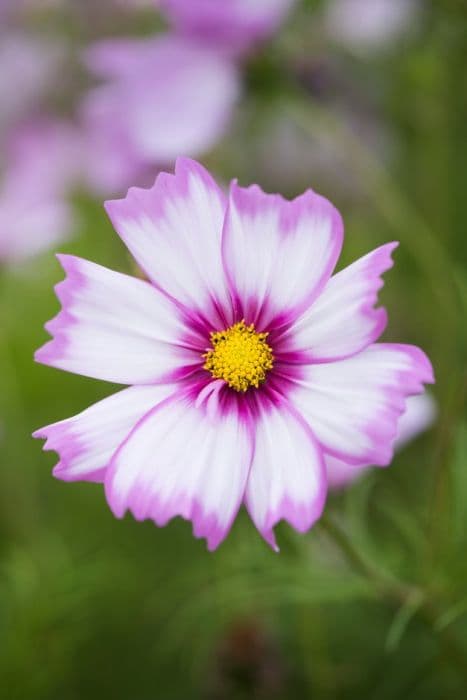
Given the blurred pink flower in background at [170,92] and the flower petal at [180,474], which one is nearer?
the flower petal at [180,474]

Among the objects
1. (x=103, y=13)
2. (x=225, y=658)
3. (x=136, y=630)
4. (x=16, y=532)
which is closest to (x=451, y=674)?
(x=225, y=658)

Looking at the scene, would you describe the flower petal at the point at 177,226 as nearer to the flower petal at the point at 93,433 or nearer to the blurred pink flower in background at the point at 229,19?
the flower petal at the point at 93,433

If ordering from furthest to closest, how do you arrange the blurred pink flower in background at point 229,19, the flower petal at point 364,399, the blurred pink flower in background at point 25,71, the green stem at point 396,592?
the blurred pink flower in background at point 25,71
the blurred pink flower in background at point 229,19
the green stem at point 396,592
the flower petal at point 364,399

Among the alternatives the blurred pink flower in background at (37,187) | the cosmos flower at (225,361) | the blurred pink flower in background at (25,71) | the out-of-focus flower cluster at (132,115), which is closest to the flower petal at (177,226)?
the cosmos flower at (225,361)

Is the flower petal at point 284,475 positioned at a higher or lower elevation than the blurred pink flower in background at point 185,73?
lower

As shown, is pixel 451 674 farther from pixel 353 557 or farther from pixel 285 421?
pixel 285 421

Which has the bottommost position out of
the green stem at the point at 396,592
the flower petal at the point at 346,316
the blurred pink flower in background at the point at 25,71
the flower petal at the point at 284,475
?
the green stem at the point at 396,592

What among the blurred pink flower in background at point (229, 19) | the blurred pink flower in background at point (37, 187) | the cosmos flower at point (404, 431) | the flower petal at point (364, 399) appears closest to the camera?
the flower petal at point (364, 399)

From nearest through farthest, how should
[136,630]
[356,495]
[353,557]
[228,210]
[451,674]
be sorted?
[228,210]
[353,557]
[356,495]
[451,674]
[136,630]
